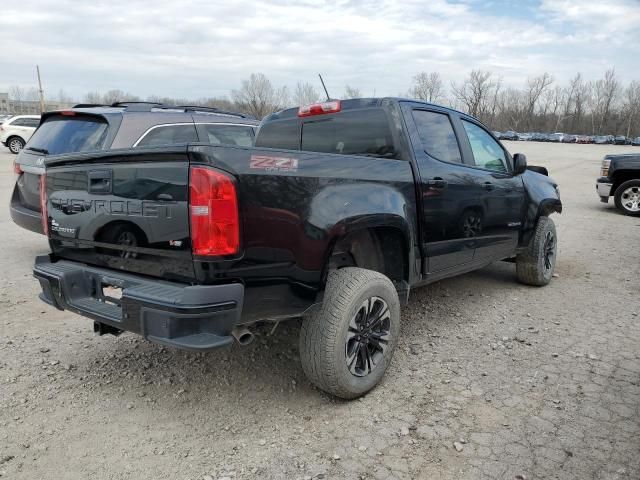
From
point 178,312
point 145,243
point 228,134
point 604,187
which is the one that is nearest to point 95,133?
point 228,134

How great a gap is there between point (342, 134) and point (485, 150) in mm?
1627

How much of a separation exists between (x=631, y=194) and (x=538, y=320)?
Result: 8608 mm

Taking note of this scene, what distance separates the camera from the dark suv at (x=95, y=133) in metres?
5.50

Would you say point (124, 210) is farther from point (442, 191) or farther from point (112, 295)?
point (442, 191)

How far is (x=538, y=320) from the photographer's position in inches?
185

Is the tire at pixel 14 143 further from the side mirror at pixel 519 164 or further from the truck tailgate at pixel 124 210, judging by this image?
the side mirror at pixel 519 164

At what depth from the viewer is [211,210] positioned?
2.51 meters

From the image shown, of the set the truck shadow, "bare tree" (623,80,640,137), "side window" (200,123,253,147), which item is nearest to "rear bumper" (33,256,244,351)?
the truck shadow

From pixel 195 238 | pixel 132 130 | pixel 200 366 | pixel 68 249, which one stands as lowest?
pixel 200 366

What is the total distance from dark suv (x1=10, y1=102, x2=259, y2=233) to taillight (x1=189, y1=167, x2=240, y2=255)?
2.90 meters

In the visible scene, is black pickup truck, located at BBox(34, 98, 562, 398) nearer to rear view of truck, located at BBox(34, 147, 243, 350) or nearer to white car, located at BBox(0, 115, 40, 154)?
rear view of truck, located at BBox(34, 147, 243, 350)

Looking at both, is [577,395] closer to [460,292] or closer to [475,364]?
[475,364]

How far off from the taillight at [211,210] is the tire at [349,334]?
0.81m

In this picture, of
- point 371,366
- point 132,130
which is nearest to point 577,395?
point 371,366
